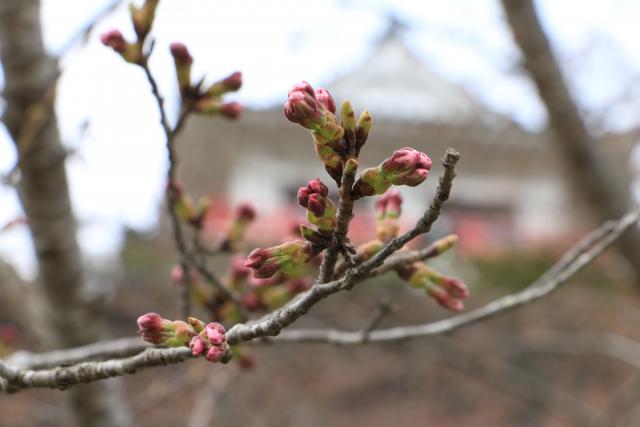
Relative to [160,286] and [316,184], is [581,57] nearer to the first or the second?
[160,286]

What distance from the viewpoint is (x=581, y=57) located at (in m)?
10.2

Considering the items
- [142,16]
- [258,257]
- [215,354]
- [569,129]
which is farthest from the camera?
[569,129]

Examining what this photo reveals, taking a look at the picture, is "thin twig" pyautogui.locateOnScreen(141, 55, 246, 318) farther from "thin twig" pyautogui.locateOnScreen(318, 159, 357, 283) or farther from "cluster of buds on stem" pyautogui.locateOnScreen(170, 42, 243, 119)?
"thin twig" pyautogui.locateOnScreen(318, 159, 357, 283)

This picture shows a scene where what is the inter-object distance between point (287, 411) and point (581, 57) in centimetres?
719

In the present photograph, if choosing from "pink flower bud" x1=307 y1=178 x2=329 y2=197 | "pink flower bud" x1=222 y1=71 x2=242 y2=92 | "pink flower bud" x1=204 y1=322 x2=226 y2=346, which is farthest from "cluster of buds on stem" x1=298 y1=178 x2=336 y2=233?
"pink flower bud" x1=222 y1=71 x2=242 y2=92

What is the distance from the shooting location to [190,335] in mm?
840

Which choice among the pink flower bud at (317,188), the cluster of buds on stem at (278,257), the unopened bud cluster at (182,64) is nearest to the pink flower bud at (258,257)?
the cluster of buds on stem at (278,257)

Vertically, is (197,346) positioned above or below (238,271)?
above

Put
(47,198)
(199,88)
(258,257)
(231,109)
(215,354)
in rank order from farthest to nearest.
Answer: (47,198)
(231,109)
(199,88)
(258,257)
(215,354)

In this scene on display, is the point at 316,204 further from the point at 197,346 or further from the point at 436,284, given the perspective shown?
the point at 436,284

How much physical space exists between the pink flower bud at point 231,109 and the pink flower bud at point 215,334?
27.5 inches

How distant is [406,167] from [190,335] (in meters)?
0.32

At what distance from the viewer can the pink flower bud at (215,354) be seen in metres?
0.74

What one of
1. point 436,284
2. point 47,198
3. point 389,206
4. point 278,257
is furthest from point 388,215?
point 47,198
